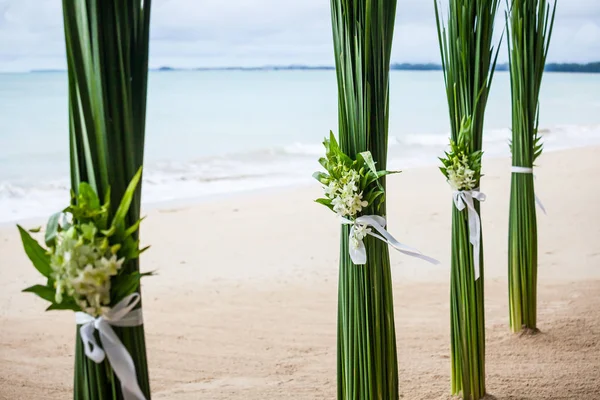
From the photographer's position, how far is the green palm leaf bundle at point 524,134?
272 centimetres

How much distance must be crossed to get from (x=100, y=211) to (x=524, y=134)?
7.13 ft

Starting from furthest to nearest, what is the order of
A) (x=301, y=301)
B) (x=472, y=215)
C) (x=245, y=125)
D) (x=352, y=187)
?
1. (x=245, y=125)
2. (x=301, y=301)
3. (x=472, y=215)
4. (x=352, y=187)

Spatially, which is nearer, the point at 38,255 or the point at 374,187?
the point at 38,255

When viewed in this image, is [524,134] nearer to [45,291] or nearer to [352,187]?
[352,187]

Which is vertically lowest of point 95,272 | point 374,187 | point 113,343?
point 113,343

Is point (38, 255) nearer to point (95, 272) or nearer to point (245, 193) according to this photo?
point (95, 272)

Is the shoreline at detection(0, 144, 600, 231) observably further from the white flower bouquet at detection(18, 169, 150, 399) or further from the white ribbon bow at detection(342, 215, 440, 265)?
the white flower bouquet at detection(18, 169, 150, 399)

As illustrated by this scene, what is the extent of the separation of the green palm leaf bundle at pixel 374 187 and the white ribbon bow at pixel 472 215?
23.6 inches

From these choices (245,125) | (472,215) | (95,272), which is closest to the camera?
(95,272)

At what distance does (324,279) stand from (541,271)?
1.56 metres

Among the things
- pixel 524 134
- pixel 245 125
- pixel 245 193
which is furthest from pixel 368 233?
pixel 245 125

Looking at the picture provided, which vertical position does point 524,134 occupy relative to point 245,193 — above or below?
above

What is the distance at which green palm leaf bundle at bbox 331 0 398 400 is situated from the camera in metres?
1.52

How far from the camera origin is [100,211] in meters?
0.99
